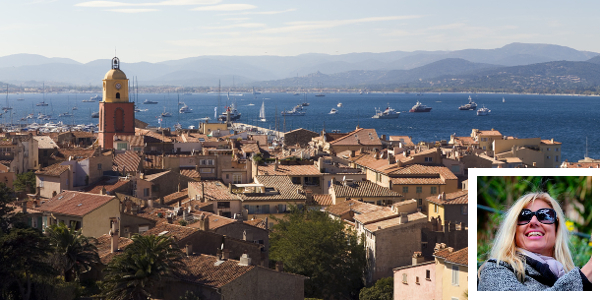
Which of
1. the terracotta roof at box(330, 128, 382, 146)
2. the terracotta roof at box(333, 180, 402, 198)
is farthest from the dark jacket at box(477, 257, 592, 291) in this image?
the terracotta roof at box(330, 128, 382, 146)

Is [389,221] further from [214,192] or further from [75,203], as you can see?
[75,203]

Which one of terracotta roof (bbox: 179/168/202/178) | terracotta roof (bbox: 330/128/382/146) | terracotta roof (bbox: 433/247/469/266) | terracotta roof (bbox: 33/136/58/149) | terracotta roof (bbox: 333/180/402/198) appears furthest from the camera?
terracotta roof (bbox: 330/128/382/146)

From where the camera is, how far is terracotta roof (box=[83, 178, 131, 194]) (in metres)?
35.6

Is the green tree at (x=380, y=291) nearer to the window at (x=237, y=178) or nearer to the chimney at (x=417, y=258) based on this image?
the chimney at (x=417, y=258)

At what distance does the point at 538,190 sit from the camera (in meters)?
11.5

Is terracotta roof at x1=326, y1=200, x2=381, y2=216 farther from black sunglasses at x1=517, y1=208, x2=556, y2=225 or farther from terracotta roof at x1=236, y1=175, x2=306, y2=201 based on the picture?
black sunglasses at x1=517, y1=208, x2=556, y2=225

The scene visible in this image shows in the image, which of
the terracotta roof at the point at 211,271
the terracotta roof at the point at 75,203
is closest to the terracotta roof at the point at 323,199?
the terracotta roof at the point at 75,203

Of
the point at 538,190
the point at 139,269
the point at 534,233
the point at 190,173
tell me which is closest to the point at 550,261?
the point at 534,233

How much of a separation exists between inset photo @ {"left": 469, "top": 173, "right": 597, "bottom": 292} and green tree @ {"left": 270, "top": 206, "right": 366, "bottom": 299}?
50.9ft

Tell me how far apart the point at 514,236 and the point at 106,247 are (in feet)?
52.0

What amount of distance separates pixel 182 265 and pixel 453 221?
16.1m

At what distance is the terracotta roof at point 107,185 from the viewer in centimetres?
3559

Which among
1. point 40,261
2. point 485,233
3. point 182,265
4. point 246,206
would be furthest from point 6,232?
point 485,233

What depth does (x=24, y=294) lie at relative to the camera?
816 inches
